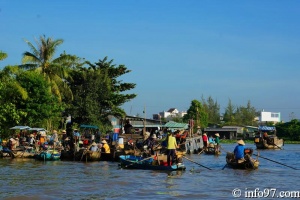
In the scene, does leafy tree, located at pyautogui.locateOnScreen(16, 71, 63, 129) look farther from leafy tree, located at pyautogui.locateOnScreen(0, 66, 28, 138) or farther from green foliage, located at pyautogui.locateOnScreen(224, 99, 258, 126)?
green foliage, located at pyautogui.locateOnScreen(224, 99, 258, 126)

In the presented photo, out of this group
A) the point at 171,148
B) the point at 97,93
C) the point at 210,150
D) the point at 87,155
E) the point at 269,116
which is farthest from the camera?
the point at 269,116

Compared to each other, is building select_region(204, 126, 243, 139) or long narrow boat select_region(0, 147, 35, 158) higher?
building select_region(204, 126, 243, 139)

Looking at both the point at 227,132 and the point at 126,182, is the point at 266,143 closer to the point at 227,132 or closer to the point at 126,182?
the point at 126,182

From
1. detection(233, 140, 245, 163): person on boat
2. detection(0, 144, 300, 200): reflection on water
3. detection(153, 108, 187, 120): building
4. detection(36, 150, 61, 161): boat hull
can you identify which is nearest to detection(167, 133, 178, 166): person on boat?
detection(0, 144, 300, 200): reflection on water

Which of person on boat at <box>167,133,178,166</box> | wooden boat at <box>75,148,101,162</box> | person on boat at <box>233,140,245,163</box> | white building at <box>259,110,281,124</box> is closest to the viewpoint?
person on boat at <box>167,133,178,166</box>

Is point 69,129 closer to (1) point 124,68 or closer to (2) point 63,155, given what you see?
(1) point 124,68

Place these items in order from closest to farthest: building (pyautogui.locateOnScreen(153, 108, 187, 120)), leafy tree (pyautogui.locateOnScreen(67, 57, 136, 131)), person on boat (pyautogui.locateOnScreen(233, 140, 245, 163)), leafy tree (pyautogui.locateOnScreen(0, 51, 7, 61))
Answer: person on boat (pyautogui.locateOnScreen(233, 140, 245, 163)), leafy tree (pyautogui.locateOnScreen(0, 51, 7, 61)), leafy tree (pyautogui.locateOnScreen(67, 57, 136, 131)), building (pyautogui.locateOnScreen(153, 108, 187, 120))

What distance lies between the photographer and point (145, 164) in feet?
77.6

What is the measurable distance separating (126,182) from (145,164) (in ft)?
13.6

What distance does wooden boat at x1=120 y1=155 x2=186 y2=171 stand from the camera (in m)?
22.9

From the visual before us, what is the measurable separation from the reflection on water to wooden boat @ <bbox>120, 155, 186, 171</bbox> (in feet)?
0.97

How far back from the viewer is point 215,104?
117 m

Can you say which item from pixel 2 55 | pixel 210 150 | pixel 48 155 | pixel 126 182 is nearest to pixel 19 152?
pixel 48 155

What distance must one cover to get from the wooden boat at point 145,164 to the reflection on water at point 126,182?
296 millimetres
